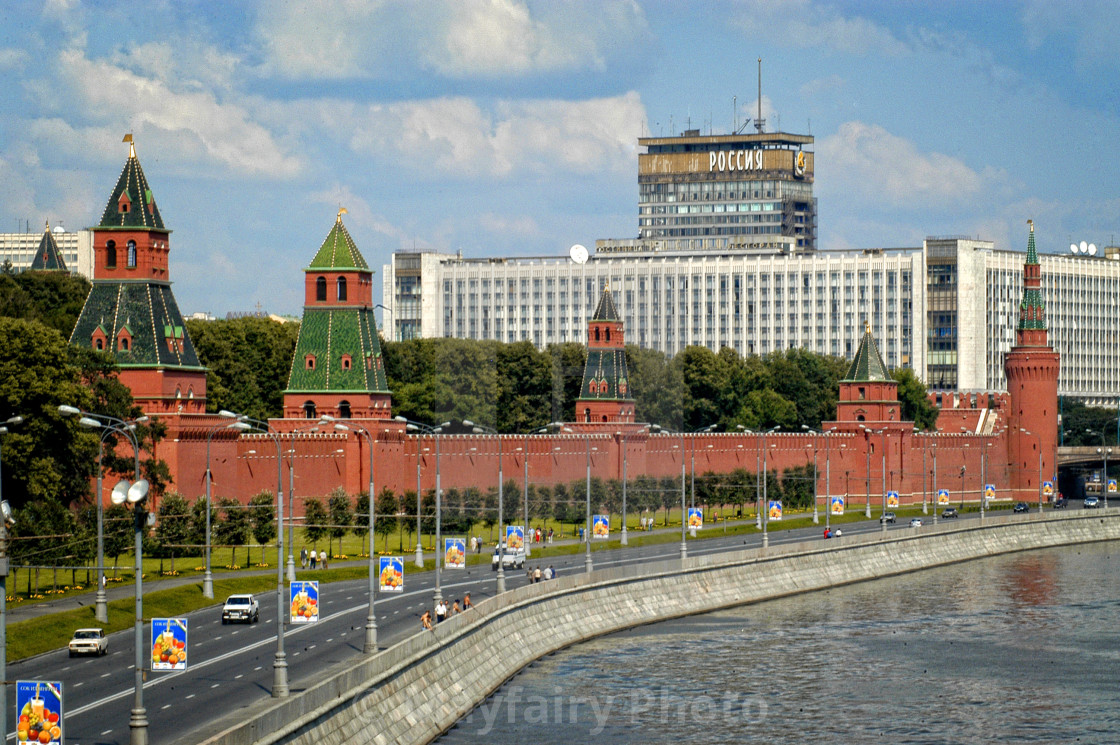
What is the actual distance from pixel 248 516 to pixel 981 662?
132ft

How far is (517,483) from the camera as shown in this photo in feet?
370

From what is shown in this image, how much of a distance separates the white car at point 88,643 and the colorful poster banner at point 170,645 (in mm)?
13512

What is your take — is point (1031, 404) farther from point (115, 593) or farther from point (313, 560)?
point (115, 593)

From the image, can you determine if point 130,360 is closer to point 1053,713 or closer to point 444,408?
point 444,408

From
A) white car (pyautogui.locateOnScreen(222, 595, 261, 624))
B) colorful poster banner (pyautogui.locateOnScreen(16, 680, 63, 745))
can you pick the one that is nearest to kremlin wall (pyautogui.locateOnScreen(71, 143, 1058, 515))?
white car (pyautogui.locateOnScreen(222, 595, 261, 624))

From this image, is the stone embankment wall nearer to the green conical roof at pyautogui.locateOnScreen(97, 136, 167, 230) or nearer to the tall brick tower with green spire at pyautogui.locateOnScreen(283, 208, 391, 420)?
the tall brick tower with green spire at pyautogui.locateOnScreen(283, 208, 391, 420)

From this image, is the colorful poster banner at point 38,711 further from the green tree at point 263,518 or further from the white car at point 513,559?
the green tree at point 263,518

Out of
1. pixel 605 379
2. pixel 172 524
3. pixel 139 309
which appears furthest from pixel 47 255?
pixel 172 524

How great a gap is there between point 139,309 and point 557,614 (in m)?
38.8

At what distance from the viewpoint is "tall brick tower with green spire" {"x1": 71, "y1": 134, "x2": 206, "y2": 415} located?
321ft

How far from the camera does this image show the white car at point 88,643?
182ft

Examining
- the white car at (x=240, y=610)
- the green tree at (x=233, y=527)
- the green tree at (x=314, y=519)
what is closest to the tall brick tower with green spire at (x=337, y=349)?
the green tree at (x=314, y=519)

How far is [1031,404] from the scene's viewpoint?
166125mm

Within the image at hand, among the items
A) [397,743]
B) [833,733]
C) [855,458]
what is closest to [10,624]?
[397,743]
